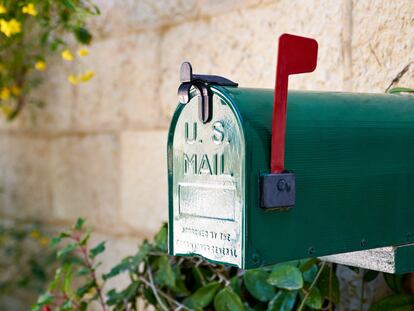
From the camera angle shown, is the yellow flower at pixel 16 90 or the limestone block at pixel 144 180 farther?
the yellow flower at pixel 16 90

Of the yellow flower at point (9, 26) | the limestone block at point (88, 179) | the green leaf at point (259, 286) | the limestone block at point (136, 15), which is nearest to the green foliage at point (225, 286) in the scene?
the green leaf at point (259, 286)

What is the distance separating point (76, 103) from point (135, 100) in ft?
1.42

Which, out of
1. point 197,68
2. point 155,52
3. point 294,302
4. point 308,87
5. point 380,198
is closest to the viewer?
point 380,198

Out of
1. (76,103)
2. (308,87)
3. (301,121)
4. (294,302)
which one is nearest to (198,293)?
(294,302)

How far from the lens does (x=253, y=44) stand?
2051mm

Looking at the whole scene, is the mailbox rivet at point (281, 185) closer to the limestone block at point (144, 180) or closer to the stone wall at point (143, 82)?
the stone wall at point (143, 82)

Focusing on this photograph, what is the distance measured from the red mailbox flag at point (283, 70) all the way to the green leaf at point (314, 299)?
558 mm

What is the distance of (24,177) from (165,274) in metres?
1.71

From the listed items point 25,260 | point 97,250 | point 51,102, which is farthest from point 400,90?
point 25,260

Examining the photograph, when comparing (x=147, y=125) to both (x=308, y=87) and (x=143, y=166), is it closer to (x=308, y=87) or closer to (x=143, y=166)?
(x=143, y=166)

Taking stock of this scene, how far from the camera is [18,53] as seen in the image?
119 inches

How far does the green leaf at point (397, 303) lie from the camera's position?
152cm

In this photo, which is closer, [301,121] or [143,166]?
[301,121]

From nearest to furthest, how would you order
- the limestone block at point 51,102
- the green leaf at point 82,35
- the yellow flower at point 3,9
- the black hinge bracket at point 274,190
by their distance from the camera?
the black hinge bracket at point 274,190, the yellow flower at point 3,9, the green leaf at point 82,35, the limestone block at point 51,102
